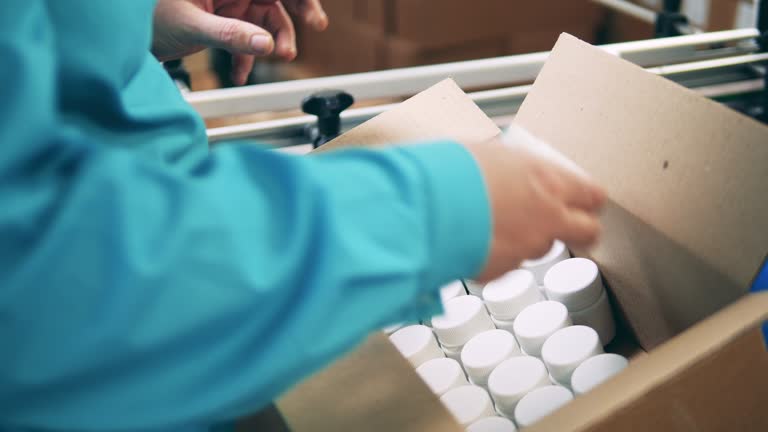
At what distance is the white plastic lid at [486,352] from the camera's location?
77cm

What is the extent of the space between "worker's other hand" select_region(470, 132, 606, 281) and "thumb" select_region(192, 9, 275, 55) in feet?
Answer: 1.05

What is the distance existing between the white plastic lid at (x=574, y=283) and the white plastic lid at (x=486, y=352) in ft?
0.25

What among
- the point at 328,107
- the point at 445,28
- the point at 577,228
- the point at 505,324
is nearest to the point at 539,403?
the point at 505,324

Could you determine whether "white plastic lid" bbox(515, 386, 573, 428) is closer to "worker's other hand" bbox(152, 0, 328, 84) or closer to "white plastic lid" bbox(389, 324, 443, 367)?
"white plastic lid" bbox(389, 324, 443, 367)

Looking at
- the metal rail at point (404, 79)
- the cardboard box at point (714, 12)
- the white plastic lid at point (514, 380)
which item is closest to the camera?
the white plastic lid at point (514, 380)

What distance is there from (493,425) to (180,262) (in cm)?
43

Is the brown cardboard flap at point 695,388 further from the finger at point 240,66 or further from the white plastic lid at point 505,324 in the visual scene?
the finger at point 240,66

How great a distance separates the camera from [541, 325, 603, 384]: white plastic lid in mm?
737

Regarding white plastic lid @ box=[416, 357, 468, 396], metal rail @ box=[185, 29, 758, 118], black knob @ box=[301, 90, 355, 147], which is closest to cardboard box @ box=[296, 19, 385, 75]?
metal rail @ box=[185, 29, 758, 118]

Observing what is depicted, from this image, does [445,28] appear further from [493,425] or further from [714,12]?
[493,425]

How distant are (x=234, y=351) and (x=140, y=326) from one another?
0.05 m

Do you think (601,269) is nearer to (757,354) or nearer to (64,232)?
(757,354)

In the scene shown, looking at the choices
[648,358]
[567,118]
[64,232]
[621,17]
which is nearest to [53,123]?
[64,232]

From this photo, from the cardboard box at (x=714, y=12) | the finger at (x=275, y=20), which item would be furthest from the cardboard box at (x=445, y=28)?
the finger at (x=275, y=20)
